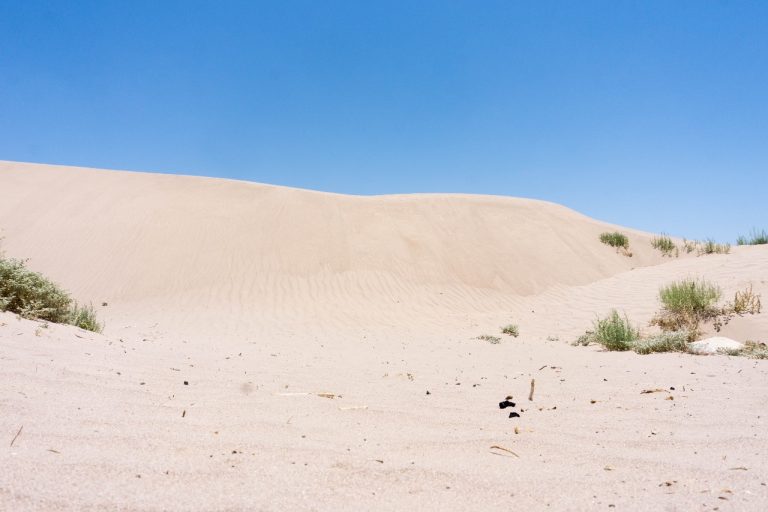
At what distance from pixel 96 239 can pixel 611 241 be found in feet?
58.2

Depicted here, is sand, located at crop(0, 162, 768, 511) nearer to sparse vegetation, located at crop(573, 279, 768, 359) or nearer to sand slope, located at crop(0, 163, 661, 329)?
sand slope, located at crop(0, 163, 661, 329)

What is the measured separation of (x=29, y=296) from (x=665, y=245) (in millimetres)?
20224

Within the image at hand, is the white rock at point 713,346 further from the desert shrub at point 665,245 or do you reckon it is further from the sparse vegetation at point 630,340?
the desert shrub at point 665,245

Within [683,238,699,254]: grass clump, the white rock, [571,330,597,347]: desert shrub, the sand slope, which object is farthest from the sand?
[683,238,699,254]: grass clump

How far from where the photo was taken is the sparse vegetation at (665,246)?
19406 mm

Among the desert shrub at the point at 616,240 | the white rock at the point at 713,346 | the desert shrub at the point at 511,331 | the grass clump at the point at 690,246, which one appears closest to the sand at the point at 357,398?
the desert shrub at the point at 511,331

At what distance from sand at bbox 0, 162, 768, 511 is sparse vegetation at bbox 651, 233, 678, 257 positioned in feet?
18.1

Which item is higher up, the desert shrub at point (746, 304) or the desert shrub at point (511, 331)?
the desert shrub at point (746, 304)

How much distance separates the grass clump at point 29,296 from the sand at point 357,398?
541 millimetres

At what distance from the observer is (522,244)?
17406 mm

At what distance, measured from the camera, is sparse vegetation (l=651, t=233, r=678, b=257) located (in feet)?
63.7

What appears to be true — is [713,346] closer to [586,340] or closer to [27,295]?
[586,340]

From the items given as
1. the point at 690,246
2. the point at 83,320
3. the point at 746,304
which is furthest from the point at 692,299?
the point at 690,246

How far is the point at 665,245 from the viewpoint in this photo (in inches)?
772
